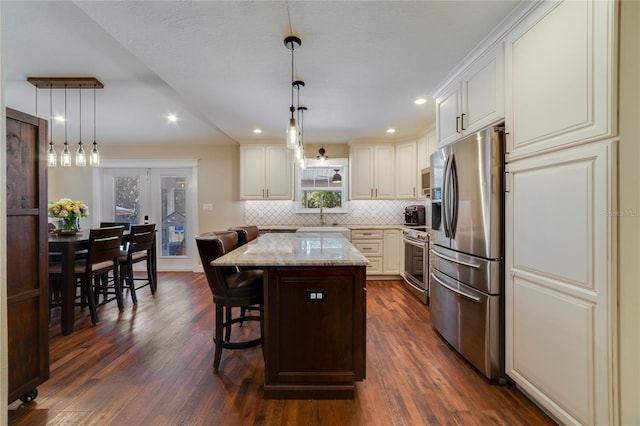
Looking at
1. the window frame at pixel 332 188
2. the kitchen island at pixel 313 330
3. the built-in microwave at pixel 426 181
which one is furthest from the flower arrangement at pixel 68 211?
the built-in microwave at pixel 426 181

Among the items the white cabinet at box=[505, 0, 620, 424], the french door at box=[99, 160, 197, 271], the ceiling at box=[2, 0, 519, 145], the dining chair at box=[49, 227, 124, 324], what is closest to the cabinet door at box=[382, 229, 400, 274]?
the ceiling at box=[2, 0, 519, 145]

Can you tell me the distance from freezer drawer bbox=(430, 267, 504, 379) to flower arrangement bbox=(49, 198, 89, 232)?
4235mm

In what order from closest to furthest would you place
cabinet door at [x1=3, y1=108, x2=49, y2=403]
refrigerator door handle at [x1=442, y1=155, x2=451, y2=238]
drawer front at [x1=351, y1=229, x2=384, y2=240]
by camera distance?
cabinet door at [x1=3, y1=108, x2=49, y2=403] < refrigerator door handle at [x1=442, y1=155, x2=451, y2=238] < drawer front at [x1=351, y1=229, x2=384, y2=240]

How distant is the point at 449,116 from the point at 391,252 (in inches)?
103

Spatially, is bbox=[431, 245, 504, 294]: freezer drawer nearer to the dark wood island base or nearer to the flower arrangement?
the dark wood island base

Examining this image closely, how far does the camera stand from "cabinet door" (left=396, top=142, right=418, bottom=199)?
475 cm

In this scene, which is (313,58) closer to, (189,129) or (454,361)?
(454,361)

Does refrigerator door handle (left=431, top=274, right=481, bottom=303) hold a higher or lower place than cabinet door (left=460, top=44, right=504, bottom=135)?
lower

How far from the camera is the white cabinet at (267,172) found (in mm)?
5039

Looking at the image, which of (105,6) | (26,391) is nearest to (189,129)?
(105,6)

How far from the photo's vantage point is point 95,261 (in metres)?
3.04

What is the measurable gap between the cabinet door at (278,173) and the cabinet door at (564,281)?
12.1ft

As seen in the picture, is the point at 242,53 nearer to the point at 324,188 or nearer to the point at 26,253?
the point at 26,253

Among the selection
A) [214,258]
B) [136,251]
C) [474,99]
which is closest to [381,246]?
[474,99]
